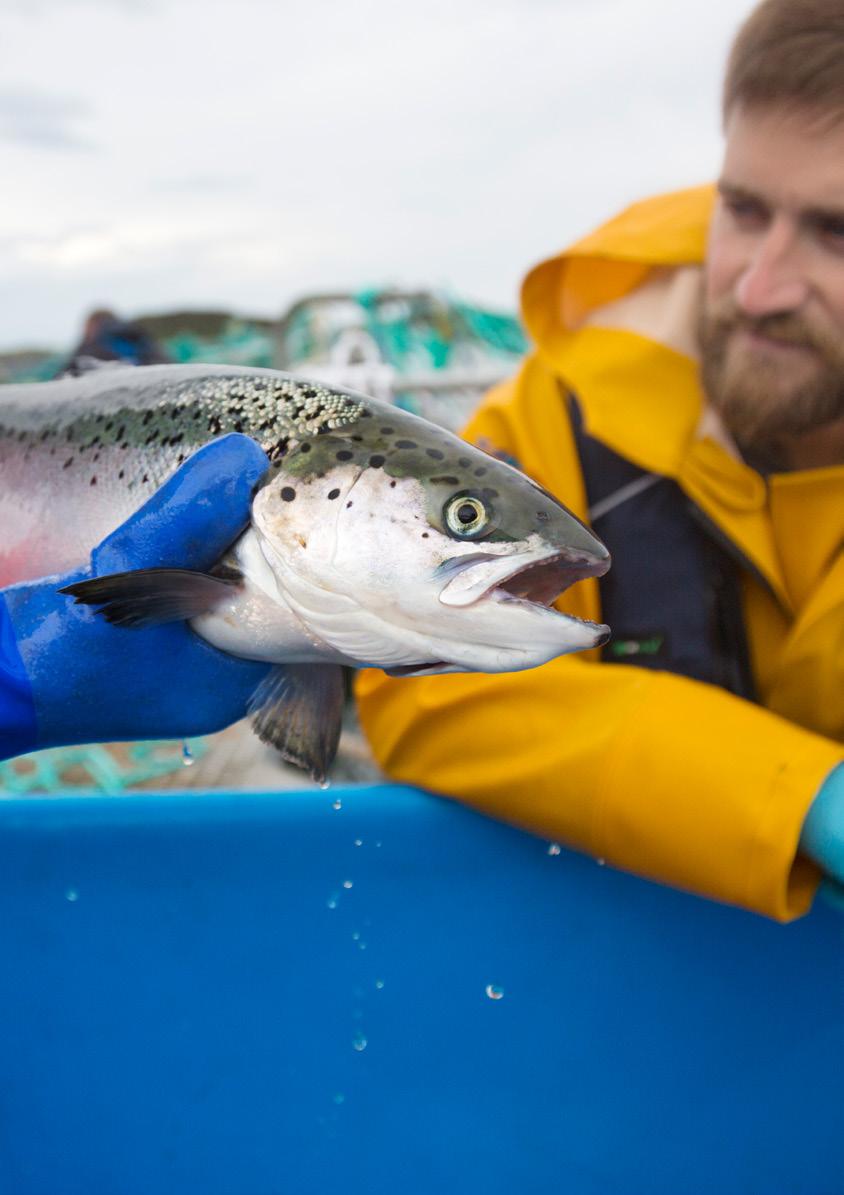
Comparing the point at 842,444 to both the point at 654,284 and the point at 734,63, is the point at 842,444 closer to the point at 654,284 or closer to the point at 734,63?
the point at 654,284

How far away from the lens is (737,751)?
5.27 ft

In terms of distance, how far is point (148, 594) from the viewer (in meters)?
1.12

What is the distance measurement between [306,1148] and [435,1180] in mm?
221

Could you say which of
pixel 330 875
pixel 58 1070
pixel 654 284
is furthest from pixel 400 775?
pixel 654 284

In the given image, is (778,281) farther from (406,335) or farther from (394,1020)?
(406,335)

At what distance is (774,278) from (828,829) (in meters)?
1.07

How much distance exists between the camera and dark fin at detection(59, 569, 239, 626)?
3.61 ft

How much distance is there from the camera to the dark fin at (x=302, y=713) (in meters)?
→ 1.21

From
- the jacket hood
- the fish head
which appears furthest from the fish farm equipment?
the fish head

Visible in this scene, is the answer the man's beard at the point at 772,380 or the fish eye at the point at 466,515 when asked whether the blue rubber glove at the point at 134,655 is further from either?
the man's beard at the point at 772,380

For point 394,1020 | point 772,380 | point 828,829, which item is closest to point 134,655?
point 394,1020

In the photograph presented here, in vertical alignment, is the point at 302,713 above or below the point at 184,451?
below

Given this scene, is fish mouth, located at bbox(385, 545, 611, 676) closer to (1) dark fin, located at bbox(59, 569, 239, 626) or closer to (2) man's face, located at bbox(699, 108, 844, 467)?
(1) dark fin, located at bbox(59, 569, 239, 626)

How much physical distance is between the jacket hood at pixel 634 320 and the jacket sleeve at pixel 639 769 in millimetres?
560
